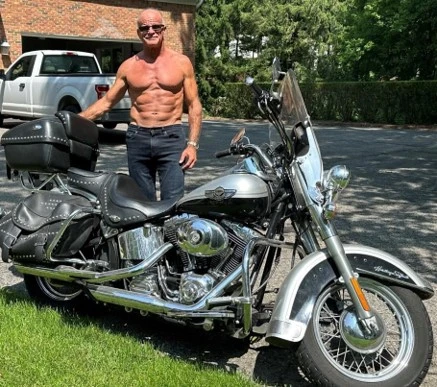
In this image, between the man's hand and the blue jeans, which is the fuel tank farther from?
the blue jeans

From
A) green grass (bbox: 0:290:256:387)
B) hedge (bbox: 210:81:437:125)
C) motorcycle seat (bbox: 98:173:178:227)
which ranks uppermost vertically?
motorcycle seat (bbox: 98:173:178:227)

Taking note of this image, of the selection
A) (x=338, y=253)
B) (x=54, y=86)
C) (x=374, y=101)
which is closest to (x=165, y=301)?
(x=338, y=253)

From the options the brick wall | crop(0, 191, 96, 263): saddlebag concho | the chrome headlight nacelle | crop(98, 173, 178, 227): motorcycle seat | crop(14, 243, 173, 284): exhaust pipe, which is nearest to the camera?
the chrome headlight nacelle

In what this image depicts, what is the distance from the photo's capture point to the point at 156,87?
175 inches

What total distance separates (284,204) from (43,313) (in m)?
1.87

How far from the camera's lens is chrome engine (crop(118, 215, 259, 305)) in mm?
3289

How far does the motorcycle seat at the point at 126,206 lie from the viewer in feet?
11.9

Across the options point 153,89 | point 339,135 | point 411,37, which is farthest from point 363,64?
point 153,89

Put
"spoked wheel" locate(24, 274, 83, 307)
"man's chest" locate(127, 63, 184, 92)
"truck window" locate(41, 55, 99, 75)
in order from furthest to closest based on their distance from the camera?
"truck window" locate(41, 55, 99, 75), "man's chest" locate(127, 63, 184, 92), "spoked wheel" locate(24, 274, 83, 307)

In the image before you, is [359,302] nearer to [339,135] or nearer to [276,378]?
[276,378]

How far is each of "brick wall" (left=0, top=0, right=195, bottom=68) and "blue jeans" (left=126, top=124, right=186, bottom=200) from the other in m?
17.0

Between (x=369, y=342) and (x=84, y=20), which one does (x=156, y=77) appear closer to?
(x=369, y=342)

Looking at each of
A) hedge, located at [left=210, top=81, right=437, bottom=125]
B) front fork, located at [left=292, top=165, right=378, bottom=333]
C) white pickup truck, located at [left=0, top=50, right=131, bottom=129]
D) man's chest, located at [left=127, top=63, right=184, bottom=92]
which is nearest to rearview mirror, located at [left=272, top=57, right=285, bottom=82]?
front fork, located at [left=292, top=165, right=378, bottom=333]

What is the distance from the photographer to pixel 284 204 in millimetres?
3316
